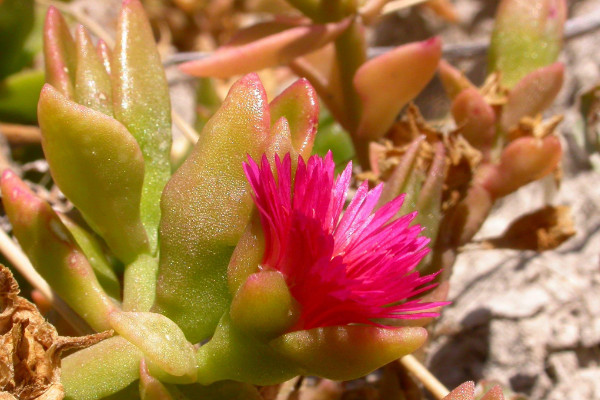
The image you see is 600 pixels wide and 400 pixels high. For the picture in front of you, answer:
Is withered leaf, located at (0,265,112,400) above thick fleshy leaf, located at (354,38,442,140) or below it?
below

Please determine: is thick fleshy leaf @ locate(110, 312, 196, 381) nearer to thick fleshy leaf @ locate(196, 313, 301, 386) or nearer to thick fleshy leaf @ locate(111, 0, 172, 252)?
thick fleshy leaf @ locate(196, 313, 301, 386)

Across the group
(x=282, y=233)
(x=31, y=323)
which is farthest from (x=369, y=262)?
(x=31, y=323)

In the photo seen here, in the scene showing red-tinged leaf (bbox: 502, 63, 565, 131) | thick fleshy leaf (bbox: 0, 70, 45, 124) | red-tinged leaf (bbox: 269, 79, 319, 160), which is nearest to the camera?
red-tinged leaf (bbox: 269, 79, 319, 160)

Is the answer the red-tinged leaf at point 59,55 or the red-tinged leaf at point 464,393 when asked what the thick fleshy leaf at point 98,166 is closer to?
the red-tinged leaf at point 59,55

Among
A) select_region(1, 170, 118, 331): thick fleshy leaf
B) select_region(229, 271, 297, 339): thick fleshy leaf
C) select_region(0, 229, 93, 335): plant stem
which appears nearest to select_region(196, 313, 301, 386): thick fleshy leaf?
select_region(229, 271, 297, 339): thick fleshy leaf

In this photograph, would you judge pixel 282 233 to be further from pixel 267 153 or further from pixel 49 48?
pixel 49 48

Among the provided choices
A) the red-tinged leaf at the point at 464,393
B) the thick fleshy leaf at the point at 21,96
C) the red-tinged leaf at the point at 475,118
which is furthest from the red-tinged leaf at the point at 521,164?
the thick fleshy leaf at the point at 21,96
